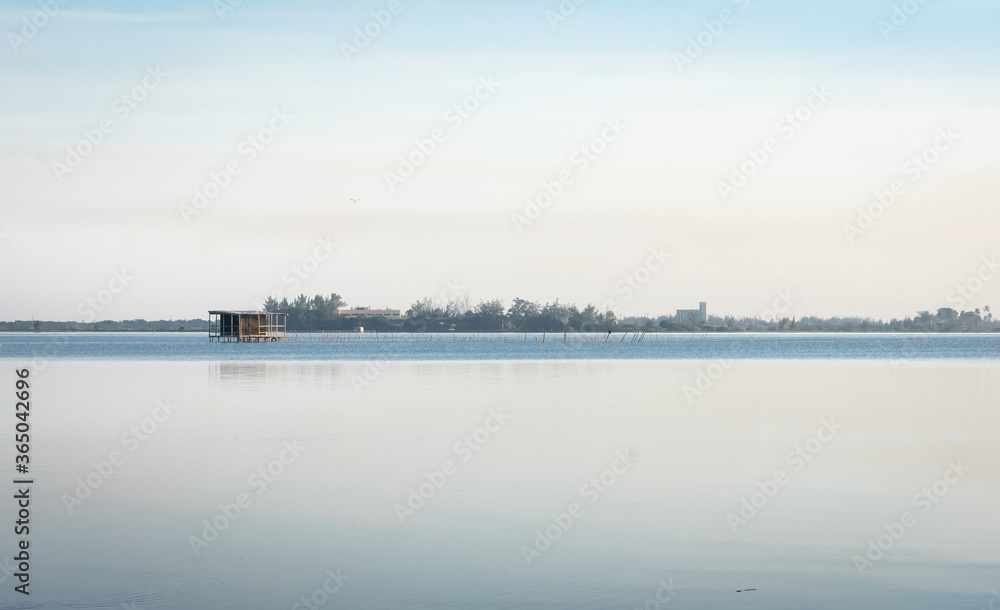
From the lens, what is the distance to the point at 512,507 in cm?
1397

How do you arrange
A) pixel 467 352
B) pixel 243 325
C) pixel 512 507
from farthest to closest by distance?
pixel 243 325, pixel 467 352, pixel 512 507

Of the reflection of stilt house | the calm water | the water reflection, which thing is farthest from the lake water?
the reflection of stilt house

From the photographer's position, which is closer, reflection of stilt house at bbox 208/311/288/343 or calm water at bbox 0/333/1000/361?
calm water at bbox 0/333/1000/361

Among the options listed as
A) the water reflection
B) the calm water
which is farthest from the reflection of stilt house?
the water reflection

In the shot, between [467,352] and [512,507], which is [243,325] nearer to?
[467,352]

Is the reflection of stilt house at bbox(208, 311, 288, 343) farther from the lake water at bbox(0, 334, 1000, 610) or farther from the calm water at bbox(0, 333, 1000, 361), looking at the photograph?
the lake water at bbox(0, 334, 1000, 610)

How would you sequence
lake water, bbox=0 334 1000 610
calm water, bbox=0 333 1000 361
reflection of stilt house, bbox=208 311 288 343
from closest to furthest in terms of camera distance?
lake water, bbox=0 334 1000 610 → calm water, bbox=0 333 1000 361 → reflection of stilt house, bbox=208 311 288 343

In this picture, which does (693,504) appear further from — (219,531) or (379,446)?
(379,446)

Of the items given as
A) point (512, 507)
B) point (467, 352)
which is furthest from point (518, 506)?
point (467, 352)

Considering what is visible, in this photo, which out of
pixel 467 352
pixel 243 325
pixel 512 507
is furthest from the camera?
pixel 243 325

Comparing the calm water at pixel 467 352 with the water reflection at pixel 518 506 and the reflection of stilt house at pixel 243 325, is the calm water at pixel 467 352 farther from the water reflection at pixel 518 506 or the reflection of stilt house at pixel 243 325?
the water reflection at pixel 518 506

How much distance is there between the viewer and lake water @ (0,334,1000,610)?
990 centimetres

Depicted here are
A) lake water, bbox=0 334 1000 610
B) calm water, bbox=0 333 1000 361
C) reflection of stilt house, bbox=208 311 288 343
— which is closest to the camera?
lake water, bbox=0 334 1000 610

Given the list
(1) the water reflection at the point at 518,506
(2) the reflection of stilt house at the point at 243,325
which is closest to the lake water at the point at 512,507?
(1) the water reflection at the point at 518,506
